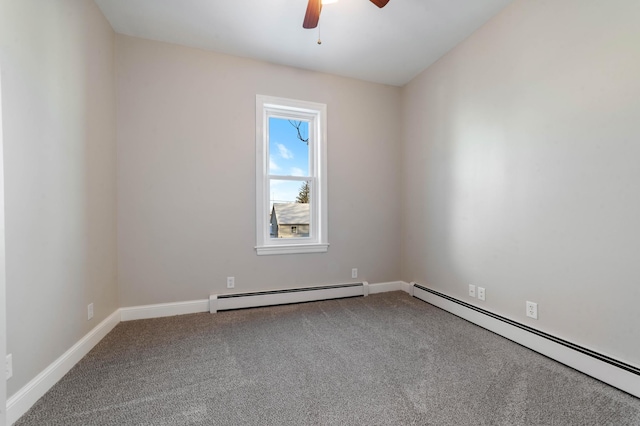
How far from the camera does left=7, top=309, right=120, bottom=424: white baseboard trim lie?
4.48 feet

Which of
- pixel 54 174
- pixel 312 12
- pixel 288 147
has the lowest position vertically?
pixel 54 174

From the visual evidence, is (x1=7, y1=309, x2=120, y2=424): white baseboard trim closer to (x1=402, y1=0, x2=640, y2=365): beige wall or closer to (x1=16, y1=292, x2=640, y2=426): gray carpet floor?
(x1=16, y1=292, x2=640, y2=426): gray carpet floor

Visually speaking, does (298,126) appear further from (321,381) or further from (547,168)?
(321,381)

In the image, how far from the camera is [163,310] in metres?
2.74

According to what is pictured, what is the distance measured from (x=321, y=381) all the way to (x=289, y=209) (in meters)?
2.02

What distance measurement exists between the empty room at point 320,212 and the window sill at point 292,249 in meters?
0.03

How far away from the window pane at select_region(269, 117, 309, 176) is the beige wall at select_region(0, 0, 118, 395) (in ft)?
5.12

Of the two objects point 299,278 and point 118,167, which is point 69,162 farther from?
point 299,278

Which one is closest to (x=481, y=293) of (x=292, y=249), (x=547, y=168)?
(x=547, y=168)

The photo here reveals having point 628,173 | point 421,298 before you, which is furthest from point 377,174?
point 628,173

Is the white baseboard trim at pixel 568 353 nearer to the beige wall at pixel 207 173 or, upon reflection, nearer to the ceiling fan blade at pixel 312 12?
the beige wall at pixel 207 173

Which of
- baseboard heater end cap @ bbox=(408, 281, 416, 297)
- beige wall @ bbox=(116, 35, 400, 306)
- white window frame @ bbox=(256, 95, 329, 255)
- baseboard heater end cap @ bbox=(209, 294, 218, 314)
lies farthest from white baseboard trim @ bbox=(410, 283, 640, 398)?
baseboard heater end cap @ bbox=(209, 294, 218, 314)

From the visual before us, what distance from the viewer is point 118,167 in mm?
2607

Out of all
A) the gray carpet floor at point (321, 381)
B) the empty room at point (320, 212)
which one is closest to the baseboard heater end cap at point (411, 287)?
the empty room at point (320, 212)
